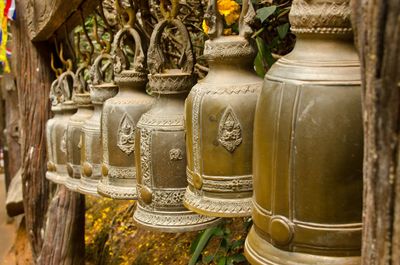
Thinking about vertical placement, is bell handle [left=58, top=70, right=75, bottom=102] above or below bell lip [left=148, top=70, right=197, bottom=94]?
below

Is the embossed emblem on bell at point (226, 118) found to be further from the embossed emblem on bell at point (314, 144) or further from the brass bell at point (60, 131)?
the brass bell at point (60, 131)

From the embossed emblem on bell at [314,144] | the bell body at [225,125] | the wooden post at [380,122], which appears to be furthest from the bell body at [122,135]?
the wooden post at [380,122]

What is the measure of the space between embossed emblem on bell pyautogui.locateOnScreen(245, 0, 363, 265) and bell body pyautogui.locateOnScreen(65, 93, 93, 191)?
3.09 ft

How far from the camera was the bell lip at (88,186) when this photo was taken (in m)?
1.32

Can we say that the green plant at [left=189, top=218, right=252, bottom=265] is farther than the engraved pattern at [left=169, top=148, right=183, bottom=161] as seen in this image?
Yes

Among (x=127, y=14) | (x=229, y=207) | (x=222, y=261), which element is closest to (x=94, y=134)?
(x=127, y=14)

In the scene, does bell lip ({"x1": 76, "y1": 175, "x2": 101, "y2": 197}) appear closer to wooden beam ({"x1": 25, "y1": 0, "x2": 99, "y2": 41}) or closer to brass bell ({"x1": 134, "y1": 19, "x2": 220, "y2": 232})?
brass bell ({"x1": 134, "y1": 19, "x2": 220, "y2": 232})

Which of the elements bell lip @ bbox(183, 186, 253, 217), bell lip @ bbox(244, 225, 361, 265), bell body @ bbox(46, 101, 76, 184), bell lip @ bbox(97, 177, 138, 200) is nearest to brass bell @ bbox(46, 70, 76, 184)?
bell body @ bbox(46, 101, 76, 184)

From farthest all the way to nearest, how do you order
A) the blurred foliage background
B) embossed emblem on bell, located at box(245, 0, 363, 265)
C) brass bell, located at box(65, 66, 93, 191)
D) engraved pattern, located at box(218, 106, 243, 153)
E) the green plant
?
the green plant → brass bell, located at box(65, 66, 93, 191) → the blurred foliage background → engraved pattern, located at box(218, 106, 243, 153) → embossed emblem on bell, located at box(245, 0, 363, 265)

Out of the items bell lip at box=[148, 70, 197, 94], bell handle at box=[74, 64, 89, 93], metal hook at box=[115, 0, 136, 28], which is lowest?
bell handle at box=[74, 64, 89, 93]

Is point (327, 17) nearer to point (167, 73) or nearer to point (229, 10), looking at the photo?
point (229, 10)

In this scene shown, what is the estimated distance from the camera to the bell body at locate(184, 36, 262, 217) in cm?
77

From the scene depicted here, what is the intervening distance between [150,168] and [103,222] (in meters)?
2.56

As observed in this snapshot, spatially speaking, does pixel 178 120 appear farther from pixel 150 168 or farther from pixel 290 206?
pixel 290 206
